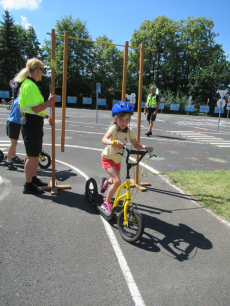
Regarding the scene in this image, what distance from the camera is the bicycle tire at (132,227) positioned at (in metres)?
2.98

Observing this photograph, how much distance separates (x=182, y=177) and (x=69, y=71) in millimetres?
44981

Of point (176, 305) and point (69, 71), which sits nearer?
point (176, 305)

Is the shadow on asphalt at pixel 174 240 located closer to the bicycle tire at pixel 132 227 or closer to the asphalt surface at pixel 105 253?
the asphalt surface at pixel 105 253

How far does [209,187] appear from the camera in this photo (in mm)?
5160

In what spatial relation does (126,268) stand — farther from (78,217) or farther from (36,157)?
(36,157)

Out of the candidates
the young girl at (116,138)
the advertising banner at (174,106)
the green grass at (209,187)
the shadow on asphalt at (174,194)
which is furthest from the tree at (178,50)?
the young girl at (116,138)

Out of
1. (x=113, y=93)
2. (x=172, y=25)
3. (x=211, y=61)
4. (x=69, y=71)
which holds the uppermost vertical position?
(x=172, y=25)

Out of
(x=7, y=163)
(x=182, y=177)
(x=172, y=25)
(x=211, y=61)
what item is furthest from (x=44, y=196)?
(x=172, y=25)

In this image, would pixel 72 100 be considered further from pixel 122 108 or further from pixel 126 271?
pixel 126 271

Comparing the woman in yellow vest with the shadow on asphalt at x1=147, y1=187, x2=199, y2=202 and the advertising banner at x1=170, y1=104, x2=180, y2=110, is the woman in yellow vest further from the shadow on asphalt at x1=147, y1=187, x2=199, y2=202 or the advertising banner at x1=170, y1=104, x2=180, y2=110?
the advertising banner at x1=170, y1=104, x2=180, y2=110

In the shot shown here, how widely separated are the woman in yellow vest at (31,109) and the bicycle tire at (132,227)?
210 cm

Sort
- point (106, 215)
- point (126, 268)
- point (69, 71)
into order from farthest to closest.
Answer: point (69, 71)
point (106, 215)
point (126, 268)

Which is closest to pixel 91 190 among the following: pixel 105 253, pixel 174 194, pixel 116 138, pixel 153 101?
pixel 116 138

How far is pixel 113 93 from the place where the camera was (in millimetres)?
47312
